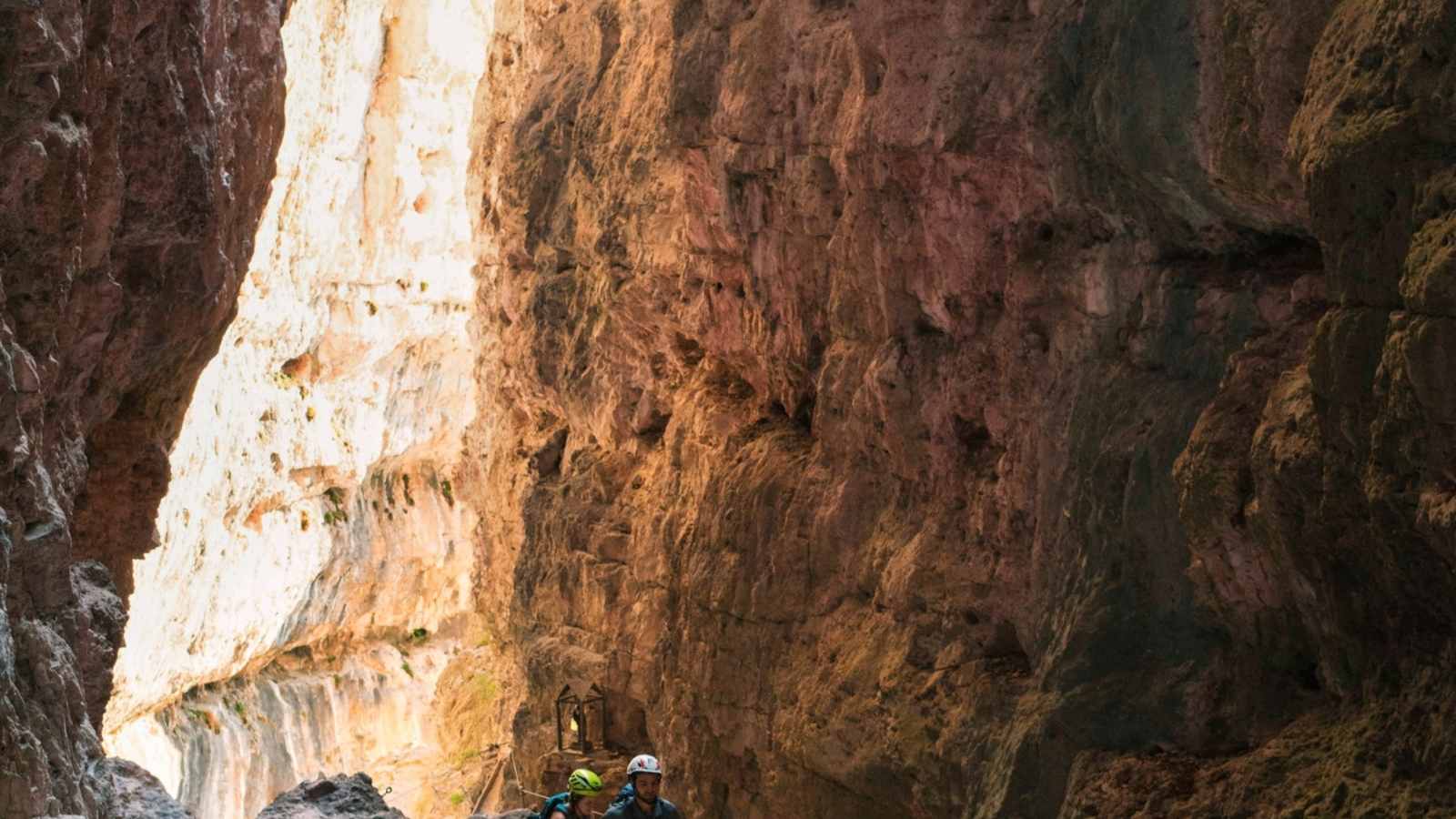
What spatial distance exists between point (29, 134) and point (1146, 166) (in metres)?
4.77

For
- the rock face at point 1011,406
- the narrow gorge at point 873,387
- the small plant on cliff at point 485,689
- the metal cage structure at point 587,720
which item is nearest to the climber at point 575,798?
the narrow gorge at point 873,387

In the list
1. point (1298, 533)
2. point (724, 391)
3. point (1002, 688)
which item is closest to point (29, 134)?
point (1298, 533)

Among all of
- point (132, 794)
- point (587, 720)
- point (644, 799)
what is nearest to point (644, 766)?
point (644, 799)

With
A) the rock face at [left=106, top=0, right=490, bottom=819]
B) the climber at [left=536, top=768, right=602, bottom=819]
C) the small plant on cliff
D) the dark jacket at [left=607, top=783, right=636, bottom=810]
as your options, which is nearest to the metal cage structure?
the small plant on cliff

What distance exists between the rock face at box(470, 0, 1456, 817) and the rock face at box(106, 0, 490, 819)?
7.95m

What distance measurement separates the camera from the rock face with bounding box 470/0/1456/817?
19.6ft

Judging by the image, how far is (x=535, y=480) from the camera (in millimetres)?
18172

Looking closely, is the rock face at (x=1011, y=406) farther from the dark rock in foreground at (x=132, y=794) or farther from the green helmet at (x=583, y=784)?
the dark rock in foreground at (x=132, y=794)

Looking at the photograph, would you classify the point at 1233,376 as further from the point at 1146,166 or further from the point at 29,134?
the point at 29,134

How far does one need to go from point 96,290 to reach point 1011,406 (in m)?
4.90

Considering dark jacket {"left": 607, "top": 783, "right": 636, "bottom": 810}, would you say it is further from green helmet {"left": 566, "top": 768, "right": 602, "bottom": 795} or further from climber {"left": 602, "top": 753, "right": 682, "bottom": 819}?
green helmet {"left": 566, "top": 768, "right": 602, "bottom": 795}

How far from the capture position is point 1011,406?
31.6 ft

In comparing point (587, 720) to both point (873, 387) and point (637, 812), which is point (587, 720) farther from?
point (637, 812)

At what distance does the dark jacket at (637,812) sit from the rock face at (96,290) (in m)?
2.14
